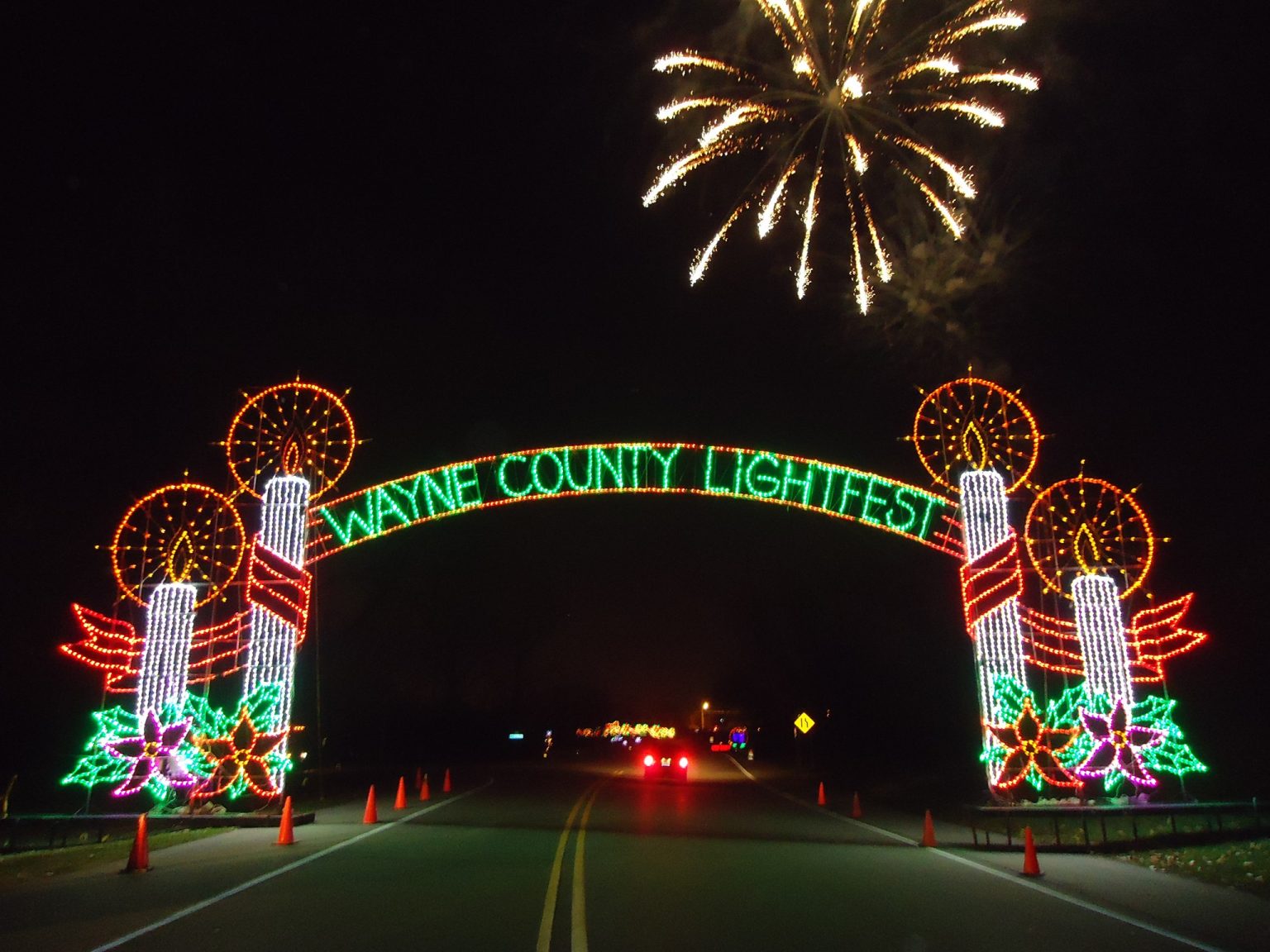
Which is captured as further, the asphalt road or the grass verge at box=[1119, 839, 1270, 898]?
the grass verge at box=[1119, 839, 1270, 898]

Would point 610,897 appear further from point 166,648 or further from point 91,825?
point 91,825

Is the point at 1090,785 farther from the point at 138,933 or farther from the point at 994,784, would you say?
the point at 138,933

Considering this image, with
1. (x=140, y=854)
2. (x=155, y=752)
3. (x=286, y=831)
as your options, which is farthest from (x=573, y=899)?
(x=155, y=752)

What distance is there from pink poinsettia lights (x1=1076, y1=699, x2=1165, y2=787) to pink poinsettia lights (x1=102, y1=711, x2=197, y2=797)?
1634 centimetres

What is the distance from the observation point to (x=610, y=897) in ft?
35.6

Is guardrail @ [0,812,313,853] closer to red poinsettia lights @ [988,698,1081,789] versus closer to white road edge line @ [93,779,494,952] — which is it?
white road edge line @ [93,779,494,952]

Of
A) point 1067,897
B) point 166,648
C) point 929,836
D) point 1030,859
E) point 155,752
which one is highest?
point 166,648

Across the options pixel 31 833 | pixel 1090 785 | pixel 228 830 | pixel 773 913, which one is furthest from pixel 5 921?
pixel 1090 785

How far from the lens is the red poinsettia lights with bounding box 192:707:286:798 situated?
19750 mm

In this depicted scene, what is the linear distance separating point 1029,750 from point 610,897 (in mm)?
12025

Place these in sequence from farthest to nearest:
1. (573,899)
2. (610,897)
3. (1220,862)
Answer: (1220,862)
(610,897)
(573,899)

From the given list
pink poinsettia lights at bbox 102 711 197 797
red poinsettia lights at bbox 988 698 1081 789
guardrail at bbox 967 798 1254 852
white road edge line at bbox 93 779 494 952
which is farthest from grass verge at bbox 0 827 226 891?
red poinsettia lights at bbox 988 698 1081 789

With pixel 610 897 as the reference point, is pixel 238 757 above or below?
above

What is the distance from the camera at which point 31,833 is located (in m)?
20.2
